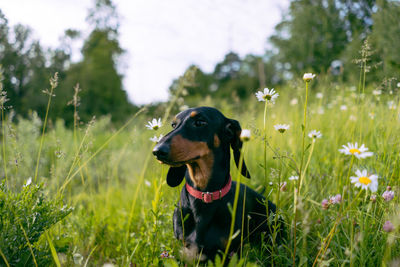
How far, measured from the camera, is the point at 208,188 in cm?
172

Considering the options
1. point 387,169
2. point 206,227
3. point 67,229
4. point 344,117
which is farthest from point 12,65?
point 344,117

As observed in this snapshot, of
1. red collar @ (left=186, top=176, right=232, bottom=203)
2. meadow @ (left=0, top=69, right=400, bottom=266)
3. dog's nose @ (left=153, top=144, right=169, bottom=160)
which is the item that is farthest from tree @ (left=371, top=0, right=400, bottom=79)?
dog's nose @ (left=153, top=144, right=169, bottom=160)

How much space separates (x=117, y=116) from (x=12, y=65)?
1336 centimetres

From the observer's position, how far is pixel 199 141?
1614 millimetres

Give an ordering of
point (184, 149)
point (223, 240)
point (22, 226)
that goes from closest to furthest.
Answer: point (22, 226)
point (184, 149)
point (223, 240)

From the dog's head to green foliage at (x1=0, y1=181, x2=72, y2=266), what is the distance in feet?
2.56

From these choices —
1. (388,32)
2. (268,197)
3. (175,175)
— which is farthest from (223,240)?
(388,32)

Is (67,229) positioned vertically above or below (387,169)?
below

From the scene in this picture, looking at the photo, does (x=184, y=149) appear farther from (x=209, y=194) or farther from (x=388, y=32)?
(x=388, y=32)

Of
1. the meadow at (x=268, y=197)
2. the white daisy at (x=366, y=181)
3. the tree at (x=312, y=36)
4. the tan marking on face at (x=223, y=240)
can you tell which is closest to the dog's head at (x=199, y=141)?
the meadow at (x=268, y=197)

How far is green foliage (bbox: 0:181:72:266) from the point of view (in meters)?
1.37

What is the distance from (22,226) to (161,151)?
0.83 metres

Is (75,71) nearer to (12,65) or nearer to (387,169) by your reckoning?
(12,65)

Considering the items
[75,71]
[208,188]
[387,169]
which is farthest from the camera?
[75,71]
